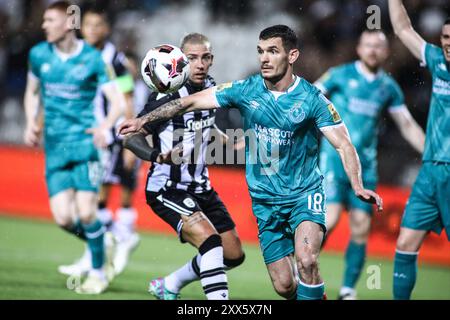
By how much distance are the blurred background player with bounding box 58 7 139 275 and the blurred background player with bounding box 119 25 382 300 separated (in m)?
3.38

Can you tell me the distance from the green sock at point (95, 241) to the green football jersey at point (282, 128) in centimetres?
248

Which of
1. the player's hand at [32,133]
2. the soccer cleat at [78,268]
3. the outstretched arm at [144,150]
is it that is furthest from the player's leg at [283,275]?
the player's hand at [32,133]

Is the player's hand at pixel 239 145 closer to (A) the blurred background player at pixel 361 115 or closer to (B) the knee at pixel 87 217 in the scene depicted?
(B) the knee at pixel 87 217

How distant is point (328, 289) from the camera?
372 inches

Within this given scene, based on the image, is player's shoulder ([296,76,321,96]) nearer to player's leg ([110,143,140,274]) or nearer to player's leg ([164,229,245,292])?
player's leg ([164,229,245,292])

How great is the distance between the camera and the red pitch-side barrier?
38.1 ft

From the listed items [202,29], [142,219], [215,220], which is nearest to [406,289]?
[215,220]

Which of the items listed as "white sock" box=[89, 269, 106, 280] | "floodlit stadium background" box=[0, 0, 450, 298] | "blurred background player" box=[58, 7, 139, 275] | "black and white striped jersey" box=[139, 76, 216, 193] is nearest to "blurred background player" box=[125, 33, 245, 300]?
"black and white striped jersey" box=[139, 76, 216, 193]

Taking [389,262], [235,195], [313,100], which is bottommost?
[389,262]

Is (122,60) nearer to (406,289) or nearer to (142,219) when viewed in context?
(142,219)

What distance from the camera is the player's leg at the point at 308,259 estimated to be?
20.1 feet

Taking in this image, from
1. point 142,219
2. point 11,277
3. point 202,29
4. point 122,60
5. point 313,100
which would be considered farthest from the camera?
point 202,29

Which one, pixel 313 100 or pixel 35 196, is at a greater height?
pixel 313 100
